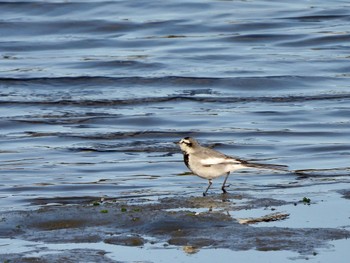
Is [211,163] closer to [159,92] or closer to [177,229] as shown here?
[177,229]

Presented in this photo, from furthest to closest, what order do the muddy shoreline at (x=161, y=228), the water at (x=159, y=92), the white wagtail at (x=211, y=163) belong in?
the water at (x=159, y=92), the white wagtail at (x=211, y=163), the muddy shoreline at (x=161, y=228)

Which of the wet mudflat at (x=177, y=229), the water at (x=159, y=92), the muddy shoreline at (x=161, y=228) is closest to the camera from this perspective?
the wet mudflat at (x=177, y=229)

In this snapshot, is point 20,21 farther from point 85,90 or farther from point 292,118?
point 292,118

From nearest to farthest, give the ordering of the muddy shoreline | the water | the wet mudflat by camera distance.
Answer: the wet mudflat, the muddy shoreline, the water

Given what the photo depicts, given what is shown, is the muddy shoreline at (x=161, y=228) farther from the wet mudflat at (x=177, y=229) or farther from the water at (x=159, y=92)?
the water at (x=159, y=92)

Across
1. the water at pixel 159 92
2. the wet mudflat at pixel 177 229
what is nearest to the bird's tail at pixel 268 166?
the water at pixel 159 92

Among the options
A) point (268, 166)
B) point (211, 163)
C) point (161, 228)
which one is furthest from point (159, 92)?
point (161, 228)

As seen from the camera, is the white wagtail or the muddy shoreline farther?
the white wagtail

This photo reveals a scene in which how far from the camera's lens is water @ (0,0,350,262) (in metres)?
14.3

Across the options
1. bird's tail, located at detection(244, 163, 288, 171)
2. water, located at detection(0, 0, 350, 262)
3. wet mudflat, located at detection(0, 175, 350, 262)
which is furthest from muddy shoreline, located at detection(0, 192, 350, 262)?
water, located at detection(0, 0, 350, 262)

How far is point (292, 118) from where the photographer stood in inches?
743

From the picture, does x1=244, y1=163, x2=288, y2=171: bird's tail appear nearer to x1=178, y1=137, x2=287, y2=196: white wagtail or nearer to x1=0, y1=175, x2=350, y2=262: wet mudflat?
x1=178, y1=137, x2=287, y2=196: white wagtail

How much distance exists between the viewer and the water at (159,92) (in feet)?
47.0

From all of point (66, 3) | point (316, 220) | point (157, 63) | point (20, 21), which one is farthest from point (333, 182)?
point (66, 3)
